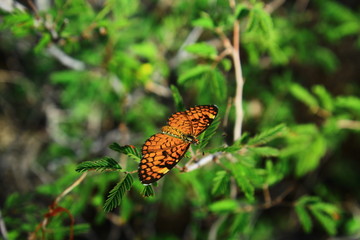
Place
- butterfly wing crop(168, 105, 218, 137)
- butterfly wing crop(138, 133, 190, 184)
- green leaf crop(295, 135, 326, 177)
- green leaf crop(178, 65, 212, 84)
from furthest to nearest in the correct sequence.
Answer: green leaf crop(295, 135, 326, 177)
green leaf crop(178, 65, 212, 84)
butterfly wing crop(168, 105, 218, 137)
butterfly wing crop(138, 133, 190, 184)

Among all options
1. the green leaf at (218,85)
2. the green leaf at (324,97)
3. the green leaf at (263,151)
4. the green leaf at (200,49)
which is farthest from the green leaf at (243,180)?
the green leaf at (324,97)

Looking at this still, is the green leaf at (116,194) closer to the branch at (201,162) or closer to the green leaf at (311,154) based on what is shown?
the branch at (201,162)

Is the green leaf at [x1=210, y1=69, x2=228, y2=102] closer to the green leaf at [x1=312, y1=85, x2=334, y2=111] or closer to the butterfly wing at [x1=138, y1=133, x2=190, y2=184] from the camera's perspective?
the butterfly wing at [x1=138, y1=133, x2=190, y2=184]

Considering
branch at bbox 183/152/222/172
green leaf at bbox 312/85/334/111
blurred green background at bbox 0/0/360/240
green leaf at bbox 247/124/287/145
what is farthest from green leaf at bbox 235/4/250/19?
green leaf at bbox 312/85/334/111

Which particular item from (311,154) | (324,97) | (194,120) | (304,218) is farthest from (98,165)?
(324,97)

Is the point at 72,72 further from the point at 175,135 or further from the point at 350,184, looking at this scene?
the point at 350,184

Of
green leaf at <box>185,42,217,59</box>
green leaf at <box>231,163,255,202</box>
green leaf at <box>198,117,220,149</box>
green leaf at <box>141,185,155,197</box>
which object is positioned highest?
green leaf at <box>185,42,217,59</box>

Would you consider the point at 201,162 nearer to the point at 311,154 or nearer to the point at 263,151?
the point at 263,151
